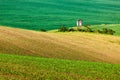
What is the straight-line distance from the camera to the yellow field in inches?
1029

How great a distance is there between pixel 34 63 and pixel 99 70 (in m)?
3.27

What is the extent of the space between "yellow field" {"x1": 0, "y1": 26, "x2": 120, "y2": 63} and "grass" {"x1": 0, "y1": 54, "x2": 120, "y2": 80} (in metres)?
5.04

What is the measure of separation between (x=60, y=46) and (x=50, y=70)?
11733mm

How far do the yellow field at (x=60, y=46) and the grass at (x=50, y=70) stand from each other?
198 inches

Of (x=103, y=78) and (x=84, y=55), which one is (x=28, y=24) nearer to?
(x=84, y=55)

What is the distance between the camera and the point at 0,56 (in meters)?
19.8

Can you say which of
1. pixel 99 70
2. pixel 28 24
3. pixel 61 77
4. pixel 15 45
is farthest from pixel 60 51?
pixel 28 24

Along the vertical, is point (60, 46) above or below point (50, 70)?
below

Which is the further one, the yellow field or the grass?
the yellow field

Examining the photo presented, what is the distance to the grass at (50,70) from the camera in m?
16.8

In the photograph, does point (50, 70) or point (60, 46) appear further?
point (60, 46)

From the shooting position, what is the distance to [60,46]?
98.2ft

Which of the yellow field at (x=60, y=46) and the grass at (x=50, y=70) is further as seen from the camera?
the yellow field at (x=60, y=46)

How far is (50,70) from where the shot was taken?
18234mm
